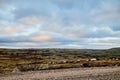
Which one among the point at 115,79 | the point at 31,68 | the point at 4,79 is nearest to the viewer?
the point at 115,79

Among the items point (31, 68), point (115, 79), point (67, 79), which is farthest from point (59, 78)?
point (31, 68)

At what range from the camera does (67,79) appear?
44062 millimetres

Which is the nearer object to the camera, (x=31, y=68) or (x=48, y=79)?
(x=48, y=79)

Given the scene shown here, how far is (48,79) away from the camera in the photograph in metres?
44.5

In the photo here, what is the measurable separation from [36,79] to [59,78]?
4374mm

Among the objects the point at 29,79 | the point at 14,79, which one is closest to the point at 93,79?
the point at 29,79

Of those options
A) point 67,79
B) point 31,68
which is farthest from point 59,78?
point 31,68

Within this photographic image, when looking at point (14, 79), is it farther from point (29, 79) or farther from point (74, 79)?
point (74, 79)

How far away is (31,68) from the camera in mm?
69000

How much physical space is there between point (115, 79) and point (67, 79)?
8376 mm

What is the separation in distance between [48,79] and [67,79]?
11.2 ft

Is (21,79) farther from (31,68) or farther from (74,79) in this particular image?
(31,68)

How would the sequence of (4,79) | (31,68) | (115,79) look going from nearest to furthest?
(115,79)
(4,79)
(31,68)

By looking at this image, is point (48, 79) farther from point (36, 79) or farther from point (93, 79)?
point (93, 79)
